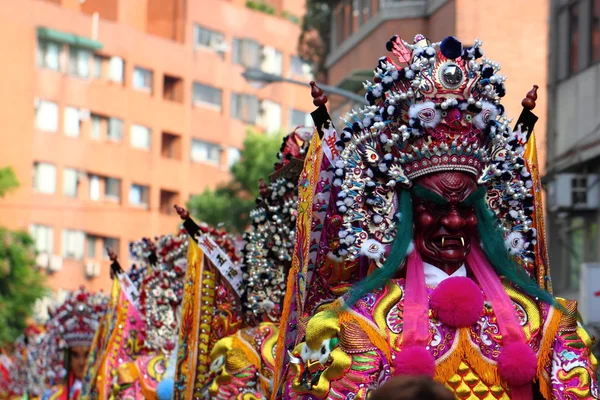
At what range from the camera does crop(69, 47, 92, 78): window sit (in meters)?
59.8

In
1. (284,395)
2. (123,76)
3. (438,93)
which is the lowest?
(284,395)

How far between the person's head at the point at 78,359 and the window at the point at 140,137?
45.3m

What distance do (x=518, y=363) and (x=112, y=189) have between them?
181 feet

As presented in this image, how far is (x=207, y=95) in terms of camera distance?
65.8 metres

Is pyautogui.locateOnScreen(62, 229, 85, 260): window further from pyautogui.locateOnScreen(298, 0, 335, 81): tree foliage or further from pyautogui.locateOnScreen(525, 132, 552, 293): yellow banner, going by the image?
pyautogui.locateOnScreen(525, 132, 552, 293): yellow banner

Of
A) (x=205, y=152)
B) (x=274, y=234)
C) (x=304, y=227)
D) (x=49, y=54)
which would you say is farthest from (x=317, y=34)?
(x=304, y=227)

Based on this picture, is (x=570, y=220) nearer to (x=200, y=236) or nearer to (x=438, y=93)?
(x=200, y=236)

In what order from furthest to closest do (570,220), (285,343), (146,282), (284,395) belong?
(570,220)
(146,282)
(285,343)
(284,395)

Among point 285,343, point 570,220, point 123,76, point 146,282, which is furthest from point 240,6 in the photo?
point 285,343

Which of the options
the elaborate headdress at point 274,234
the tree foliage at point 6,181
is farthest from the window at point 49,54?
the elaborate headdress at point 274,234

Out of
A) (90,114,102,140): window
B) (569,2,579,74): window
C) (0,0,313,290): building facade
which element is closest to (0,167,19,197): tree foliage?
(0,0,313,290): building facade

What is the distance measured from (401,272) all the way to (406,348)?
1.52 feet

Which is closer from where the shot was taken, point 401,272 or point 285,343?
point 401,272

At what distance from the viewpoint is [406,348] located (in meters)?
7.33
